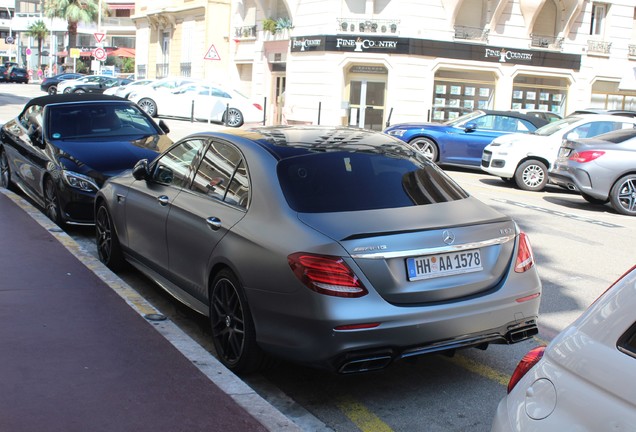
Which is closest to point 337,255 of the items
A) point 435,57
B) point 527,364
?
point 527,364

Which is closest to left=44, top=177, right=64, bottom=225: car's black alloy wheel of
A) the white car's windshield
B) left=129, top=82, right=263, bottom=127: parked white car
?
the white car's windshield

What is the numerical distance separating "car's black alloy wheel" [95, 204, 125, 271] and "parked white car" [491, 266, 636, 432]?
5.31m

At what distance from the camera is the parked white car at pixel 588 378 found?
6.82 feet

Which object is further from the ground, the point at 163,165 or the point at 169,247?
the point at 163,165

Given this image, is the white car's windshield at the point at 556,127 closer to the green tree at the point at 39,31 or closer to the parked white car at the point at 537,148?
the parked white car at the point at 537,148

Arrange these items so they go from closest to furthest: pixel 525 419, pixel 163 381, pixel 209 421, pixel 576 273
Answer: pixel 525 419
pixel 209 421
pixel 163 381
pixel 576 273

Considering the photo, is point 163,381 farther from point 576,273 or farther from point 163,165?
point 576,273

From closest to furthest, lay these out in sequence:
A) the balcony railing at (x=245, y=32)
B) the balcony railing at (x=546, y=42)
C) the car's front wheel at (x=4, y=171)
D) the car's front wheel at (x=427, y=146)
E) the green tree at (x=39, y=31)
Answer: the car's front wheel at (x=4, y=171) → the car's front wheel at (x=427, y=146) → the balcony railing at (x=546, y=42) → the balcony railing at (x=245, y=32) → the green tree at (x=39, y=31)

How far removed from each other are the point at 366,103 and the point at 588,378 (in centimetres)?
3139

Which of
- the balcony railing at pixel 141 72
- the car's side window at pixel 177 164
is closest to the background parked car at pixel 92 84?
the balcony railing at pixel 141 72

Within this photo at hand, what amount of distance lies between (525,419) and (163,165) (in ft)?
15.4

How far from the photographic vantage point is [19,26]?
99188 mm

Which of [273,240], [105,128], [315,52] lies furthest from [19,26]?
[273,240]

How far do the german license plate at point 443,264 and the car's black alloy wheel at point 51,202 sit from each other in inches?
224
